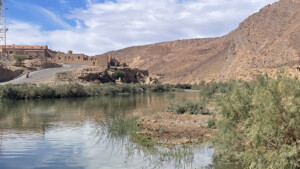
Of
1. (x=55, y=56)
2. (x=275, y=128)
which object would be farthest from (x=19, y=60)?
(x=275, y=128)

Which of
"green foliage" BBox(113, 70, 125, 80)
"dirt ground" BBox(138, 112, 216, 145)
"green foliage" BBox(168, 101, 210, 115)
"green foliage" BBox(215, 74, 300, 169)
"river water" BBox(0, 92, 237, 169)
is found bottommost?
"river water" BBox(0, 92, 237, 169)

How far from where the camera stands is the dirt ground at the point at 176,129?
41.1 feet

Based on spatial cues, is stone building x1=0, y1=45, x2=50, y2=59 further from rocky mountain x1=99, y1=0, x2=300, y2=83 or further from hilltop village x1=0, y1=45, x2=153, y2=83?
rocky mountain x1=99, y1=0, x2=300, y2=83

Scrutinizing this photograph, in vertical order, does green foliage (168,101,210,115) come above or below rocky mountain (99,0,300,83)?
below

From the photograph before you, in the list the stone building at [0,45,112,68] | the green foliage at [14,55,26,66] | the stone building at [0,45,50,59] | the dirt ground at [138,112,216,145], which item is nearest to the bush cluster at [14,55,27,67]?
the green foliage at [14,55,26,66]

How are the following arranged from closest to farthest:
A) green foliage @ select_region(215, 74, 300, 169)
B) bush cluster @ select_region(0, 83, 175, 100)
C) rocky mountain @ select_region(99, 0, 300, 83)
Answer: green foliage @ select_region(215, 74, 300, 169) < bush cluster @ select_region(0, 83, 175, 100) < rocky mountain @ select_region(99, 0, 300, 83)

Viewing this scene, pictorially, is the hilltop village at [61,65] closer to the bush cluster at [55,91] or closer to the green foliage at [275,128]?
the bush cluster at [55,91]

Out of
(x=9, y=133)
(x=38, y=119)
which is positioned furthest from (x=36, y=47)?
(x=9, y=133)

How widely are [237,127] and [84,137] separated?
25.6 ft

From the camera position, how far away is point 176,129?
1448 cm

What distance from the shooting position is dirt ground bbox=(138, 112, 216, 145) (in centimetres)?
1253

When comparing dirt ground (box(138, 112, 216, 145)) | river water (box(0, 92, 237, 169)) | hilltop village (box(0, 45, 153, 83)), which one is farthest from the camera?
hilltop village (box(0, 45, 153, 83))

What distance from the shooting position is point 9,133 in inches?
584

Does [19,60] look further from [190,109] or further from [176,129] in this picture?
[176,129]
